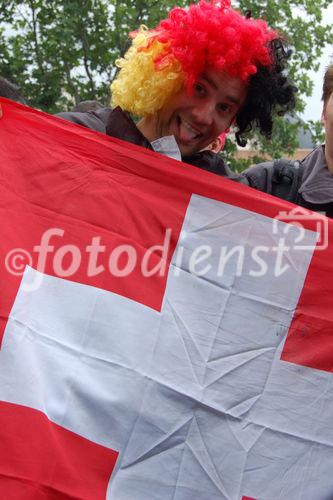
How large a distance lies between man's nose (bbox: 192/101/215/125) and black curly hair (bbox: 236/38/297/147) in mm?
151

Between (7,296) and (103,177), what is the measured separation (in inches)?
18.2

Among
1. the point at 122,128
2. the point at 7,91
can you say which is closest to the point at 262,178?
the point at 122,128

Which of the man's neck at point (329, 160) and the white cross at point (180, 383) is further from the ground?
the man's neck at point (329, 160)

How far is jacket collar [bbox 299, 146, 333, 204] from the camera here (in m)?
2.46

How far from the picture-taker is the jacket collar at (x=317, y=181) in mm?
2459

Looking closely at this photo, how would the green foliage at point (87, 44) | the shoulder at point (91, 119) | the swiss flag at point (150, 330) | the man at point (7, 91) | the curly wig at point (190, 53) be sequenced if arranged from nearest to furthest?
the swiss flag at point (150, 330) → the curly wig at point (190, 53) → the shoulder at point (91, 119) → the man at point (7, 91) → the green foliage at point (87, 44)

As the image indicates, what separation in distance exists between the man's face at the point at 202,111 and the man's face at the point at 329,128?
0.27m

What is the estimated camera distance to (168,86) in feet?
8.21

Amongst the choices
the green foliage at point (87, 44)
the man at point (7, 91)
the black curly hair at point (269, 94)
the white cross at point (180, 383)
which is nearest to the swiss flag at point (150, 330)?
the white cross at point (180, 383)

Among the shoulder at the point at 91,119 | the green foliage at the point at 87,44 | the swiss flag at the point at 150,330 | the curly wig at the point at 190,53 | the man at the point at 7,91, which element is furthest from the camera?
the green foliage at the point at 87,44

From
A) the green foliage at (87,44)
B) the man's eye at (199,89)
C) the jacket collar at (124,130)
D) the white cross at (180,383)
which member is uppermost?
the green foliage at (87,44)

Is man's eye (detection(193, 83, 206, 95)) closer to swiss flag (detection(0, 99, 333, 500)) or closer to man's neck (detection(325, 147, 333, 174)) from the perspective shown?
swiss flag (detection(0, 99, 333, 500))

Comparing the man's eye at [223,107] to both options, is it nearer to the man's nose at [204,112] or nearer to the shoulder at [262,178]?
the man's nose at [204,112]

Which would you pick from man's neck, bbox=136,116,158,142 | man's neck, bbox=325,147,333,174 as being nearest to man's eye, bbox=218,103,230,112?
man's neck, bbox=136,116,158,142
